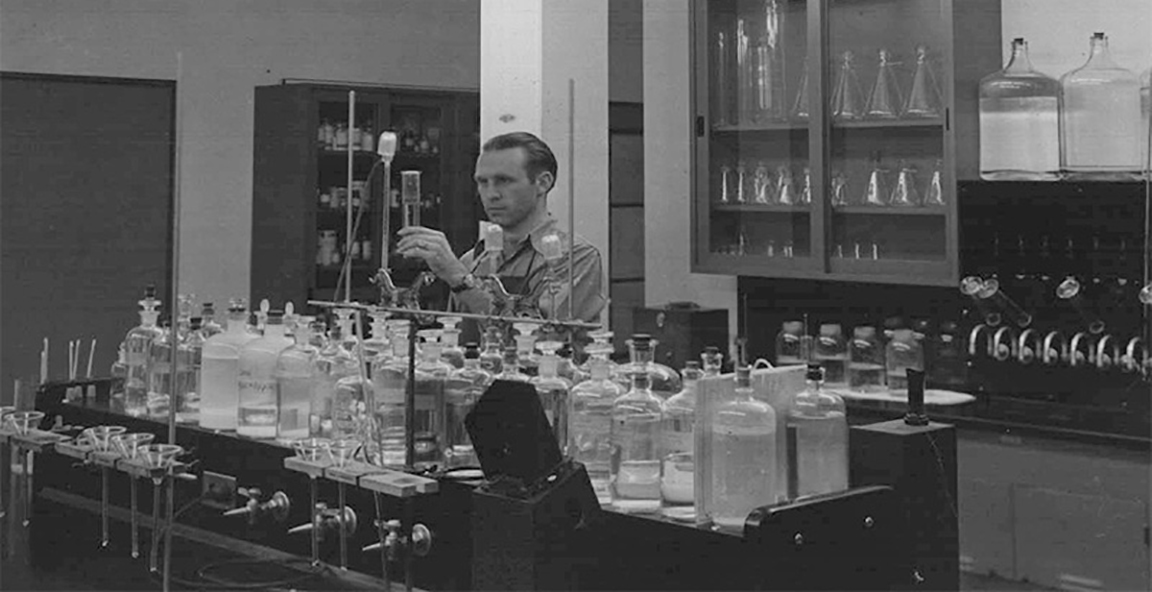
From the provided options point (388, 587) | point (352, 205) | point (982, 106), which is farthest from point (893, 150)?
point (388, 587)

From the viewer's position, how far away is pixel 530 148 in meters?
2.41

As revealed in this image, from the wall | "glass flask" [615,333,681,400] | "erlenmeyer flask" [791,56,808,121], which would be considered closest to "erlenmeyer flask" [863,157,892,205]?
"erlenmeyer flask" [791,56,808,121]

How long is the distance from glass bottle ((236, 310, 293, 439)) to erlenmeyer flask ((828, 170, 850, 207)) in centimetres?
201

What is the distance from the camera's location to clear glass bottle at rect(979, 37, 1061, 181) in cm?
319

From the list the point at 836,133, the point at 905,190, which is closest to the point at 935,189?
the point at 905,190

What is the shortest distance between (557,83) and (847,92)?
137 centimetres

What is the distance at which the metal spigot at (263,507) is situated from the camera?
1.84 m

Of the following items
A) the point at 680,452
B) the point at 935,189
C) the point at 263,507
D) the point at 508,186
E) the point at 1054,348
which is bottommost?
the point at 263,507

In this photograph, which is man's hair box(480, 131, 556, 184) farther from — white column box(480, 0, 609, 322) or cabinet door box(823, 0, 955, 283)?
cabinet door box(823, 0, 955, 283)

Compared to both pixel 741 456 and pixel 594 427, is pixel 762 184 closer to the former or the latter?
pixel 594 427

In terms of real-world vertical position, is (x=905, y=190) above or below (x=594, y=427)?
above

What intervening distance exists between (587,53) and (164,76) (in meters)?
0.91

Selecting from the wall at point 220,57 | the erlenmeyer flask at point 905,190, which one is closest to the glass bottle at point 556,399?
the wall at point 220,57

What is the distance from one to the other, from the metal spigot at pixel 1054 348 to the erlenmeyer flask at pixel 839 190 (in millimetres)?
663
